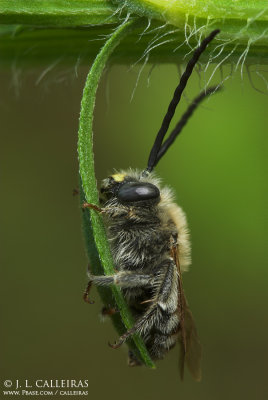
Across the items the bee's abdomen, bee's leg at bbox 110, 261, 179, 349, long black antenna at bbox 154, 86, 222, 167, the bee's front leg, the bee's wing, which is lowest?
the bee's wing

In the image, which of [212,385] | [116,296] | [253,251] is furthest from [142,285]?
[212,385]

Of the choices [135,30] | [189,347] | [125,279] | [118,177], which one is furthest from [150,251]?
[135,30]

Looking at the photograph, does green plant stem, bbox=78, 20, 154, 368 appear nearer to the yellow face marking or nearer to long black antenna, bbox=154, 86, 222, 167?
the yellow face marking

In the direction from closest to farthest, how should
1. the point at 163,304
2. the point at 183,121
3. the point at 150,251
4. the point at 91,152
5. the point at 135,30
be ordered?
the point at 91,152, the point at 135,30, the point at 163,304, the point at 150,251, the point at 183,121

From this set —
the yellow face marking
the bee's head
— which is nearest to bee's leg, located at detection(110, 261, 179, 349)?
the bee's head

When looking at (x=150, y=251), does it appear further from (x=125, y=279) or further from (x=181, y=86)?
(x=181, y=86)
